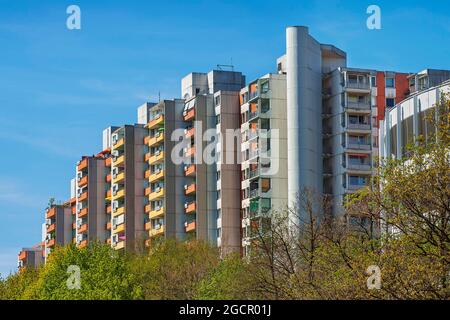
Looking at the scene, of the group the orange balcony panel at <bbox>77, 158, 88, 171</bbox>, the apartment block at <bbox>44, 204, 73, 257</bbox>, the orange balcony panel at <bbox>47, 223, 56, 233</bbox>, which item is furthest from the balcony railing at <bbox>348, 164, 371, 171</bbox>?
the orange balcony panel at <bbox>47, 223, 56, 233</bbox>

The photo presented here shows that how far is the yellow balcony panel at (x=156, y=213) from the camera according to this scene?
128000 mm

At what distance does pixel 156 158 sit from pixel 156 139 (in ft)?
7.62

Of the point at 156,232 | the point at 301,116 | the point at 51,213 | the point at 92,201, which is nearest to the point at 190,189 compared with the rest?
the point at 156,232

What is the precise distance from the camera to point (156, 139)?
13212cm

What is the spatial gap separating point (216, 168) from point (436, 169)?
80988mm

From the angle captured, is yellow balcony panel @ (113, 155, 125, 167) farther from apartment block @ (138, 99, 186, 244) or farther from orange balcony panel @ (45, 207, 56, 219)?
orange balcony panel @ (45, 207, 56, 219)

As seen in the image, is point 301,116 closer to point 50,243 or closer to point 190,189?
point 190,189

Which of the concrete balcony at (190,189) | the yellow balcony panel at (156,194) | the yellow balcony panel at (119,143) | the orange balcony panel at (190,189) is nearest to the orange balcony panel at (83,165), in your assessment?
the yellow balcony panel at (119,143)

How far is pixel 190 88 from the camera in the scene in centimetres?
13200

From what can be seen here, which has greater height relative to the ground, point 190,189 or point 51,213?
point 51,213

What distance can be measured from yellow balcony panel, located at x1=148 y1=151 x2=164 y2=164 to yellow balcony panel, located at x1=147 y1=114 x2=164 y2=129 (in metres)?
3.28

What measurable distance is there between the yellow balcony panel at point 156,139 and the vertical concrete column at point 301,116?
23368 millimetres

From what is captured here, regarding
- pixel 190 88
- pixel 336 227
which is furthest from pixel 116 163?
pixel 336 227
